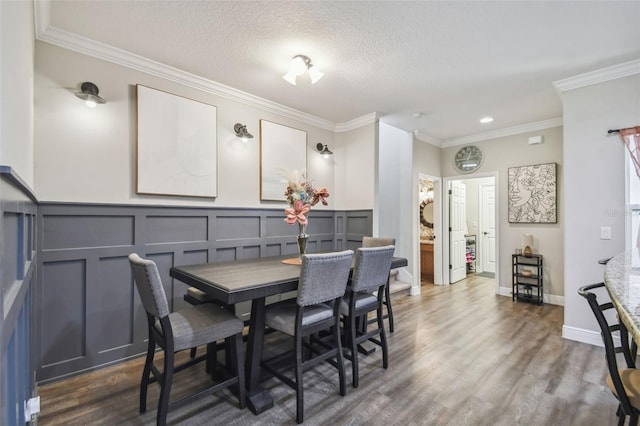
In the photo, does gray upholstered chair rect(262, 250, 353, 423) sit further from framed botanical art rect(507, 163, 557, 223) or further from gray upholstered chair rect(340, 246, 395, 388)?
framed botanical art rect(507, 163, 557, 223)

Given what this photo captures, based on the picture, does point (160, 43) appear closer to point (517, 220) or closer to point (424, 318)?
point (424, 318)

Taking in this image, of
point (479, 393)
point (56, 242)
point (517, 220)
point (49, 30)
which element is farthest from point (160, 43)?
point (517, 220)

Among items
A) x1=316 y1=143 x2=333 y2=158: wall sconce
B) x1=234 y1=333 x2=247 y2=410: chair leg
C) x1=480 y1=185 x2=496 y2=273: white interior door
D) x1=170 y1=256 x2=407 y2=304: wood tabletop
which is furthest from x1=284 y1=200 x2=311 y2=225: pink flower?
x1=480 y1=185 x2=496 y2=273: white interior door

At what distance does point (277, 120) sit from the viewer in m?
3.65

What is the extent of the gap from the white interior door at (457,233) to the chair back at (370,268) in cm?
355

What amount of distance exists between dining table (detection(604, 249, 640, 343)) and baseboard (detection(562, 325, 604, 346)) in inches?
57.5

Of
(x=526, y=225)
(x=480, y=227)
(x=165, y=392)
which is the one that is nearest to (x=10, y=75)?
(x=165, y=392)

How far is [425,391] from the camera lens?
2.08 meters

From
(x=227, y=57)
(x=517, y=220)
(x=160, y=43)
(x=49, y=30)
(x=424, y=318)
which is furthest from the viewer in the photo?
(x=517, y=220)

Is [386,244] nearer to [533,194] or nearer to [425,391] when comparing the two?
[425,391]

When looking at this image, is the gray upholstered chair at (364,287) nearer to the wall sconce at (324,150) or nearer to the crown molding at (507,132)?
the wall sconce at (324,150)

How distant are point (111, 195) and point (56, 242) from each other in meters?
0.50

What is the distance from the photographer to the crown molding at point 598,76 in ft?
8.71

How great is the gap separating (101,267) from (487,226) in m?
7.02
